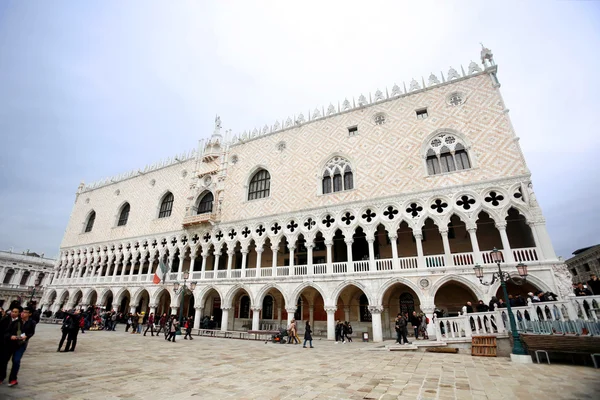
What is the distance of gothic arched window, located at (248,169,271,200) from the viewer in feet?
67.3

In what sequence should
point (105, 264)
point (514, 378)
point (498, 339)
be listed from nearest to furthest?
1. point (514, 378)
2. point (498, 339)
3. point (105, 264)

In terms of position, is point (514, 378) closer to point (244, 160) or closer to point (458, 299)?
point (458, 299)

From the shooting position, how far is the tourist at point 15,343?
4512 mm

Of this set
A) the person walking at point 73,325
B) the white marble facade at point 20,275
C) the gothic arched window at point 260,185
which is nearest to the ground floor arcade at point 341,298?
the person walking at point 73,325

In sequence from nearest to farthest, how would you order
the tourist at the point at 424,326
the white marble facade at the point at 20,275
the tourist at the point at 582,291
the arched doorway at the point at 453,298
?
the tourist at the point at 582,291 → the tourist at the point at 424,326 → the arched doorway at the point at 453,298 → the white marble facade at the point at 20,275

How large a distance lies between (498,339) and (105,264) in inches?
1181

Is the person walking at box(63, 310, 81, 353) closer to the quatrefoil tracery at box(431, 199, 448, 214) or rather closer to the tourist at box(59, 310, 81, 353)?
the tourist at box(59, 310, 81, 353)

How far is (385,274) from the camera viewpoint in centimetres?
1414

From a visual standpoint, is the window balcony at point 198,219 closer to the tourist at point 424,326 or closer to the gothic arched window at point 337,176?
the gothic arched window at point 337,176

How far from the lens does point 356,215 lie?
52.3ft

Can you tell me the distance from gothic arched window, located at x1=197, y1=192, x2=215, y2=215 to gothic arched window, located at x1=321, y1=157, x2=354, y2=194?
31.8ft

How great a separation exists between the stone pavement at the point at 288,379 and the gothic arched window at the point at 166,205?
1788cm

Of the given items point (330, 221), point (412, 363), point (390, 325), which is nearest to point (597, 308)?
point (412, 363)

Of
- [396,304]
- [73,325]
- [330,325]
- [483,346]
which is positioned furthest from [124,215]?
[483,346]
